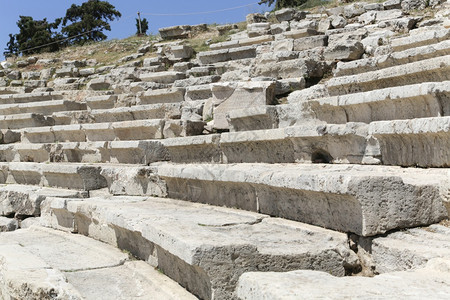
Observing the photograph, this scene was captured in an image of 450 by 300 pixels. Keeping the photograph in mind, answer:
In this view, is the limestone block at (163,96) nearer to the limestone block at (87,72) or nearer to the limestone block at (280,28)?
the limestone block at (280,28)

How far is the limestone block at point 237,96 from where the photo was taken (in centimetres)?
710

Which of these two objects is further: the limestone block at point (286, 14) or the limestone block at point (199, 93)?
the limestone block at point (286, 14)

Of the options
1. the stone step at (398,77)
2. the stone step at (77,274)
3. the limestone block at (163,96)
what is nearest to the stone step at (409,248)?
the stone step at (77,274)

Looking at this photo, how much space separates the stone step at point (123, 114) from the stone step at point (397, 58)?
10.4 feet

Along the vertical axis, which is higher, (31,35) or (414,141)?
(31,35)

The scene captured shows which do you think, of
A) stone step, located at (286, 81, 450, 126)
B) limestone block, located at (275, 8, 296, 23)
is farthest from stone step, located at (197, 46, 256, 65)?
stone step, located at (286, 81, 450, 126)

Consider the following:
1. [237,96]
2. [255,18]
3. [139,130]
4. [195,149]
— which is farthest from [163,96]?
[255,18]

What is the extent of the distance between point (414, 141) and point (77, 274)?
2943 millimetres

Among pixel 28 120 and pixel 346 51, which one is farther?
→ pixel 28 120

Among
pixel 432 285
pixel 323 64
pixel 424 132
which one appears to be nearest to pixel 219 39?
pixel 323 64

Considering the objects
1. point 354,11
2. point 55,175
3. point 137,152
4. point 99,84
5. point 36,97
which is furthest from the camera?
point 99,84

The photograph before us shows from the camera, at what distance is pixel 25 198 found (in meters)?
7.65

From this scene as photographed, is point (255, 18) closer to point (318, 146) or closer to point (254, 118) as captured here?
point (254, 118)

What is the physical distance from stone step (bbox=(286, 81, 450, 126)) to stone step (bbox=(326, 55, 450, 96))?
0.60m
